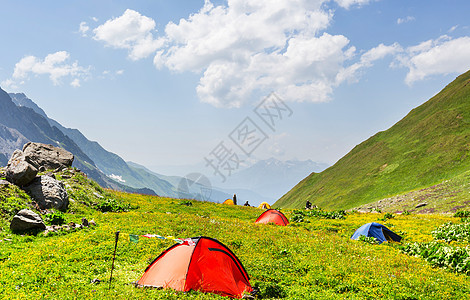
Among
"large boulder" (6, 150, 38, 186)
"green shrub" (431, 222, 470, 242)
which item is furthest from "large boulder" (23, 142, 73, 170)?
"green shrub" (431, 222, 470, 242)

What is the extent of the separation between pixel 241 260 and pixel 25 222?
14.4 meters

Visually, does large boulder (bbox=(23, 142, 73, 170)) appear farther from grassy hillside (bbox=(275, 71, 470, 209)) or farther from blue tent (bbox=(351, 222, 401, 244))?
grassy hillside (bbox=(275, 71, 470, 209))

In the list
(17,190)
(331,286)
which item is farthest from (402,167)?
(17,190)

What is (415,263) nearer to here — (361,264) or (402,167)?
(361,264)

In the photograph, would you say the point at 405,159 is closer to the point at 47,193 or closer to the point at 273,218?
the point at 273,218

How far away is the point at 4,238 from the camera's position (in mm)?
17062

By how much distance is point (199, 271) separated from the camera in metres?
13.0

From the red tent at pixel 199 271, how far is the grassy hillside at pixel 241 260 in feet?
2.22

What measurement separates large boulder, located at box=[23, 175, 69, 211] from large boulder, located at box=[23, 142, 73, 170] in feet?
29.3

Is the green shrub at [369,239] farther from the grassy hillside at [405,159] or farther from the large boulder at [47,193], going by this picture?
the grassy hillside at [405,159]

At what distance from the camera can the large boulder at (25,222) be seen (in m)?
18.5

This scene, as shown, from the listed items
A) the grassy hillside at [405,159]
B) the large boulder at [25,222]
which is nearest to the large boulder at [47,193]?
the large boulder at [25,222]

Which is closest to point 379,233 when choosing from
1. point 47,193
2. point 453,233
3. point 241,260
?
point 453,233

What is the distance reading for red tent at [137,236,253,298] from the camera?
1262cm
